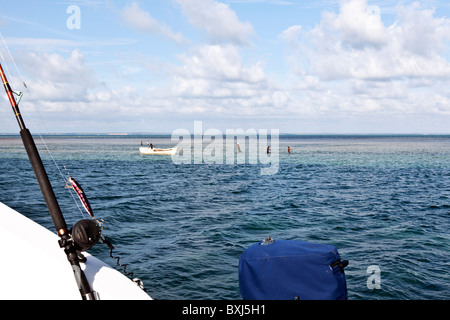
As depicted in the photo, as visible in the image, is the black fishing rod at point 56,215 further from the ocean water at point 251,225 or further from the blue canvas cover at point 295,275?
the blue canvas cover at point 295,275

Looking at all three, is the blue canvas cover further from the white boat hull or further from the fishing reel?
the fishing reel

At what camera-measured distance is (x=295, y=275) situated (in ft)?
14.9

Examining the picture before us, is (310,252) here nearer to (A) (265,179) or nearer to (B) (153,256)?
(B) (153,256)

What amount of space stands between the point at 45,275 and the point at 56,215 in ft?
2.80

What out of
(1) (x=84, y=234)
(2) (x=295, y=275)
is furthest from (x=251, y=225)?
(1) (x=84, y=234)

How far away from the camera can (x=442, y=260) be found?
10.7 metres

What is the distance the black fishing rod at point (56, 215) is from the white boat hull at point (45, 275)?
0.86 ft

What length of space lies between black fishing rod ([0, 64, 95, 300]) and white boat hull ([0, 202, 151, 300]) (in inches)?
10.3

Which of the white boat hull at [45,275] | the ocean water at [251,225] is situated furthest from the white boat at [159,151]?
the white boat hull at [45,275]

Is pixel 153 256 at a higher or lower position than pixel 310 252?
lower

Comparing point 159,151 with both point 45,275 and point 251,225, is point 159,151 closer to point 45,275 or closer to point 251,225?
point 251,225

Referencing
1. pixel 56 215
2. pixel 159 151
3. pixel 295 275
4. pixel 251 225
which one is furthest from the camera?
pixel 159 151
